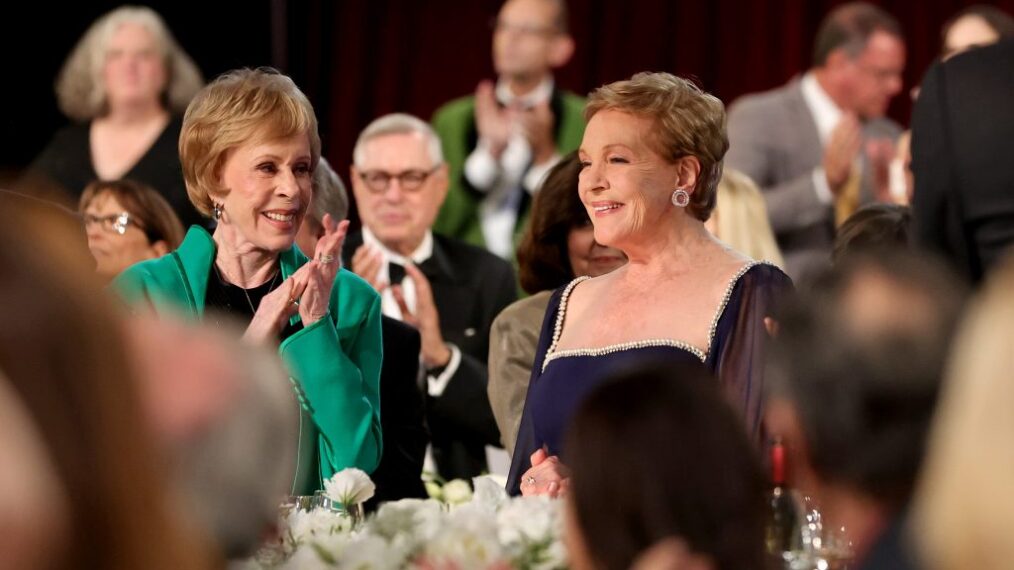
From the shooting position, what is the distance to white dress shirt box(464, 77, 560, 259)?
5.95 meters

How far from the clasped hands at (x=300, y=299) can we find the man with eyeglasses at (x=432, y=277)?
148cm

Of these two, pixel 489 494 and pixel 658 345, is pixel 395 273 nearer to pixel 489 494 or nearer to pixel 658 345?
pixel 658 345

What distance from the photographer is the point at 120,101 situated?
5.72 metres

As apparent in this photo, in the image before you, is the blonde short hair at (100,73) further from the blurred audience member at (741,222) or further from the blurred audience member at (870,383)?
the blurred audience member at (870,383)

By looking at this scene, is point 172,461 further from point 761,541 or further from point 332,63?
point 332,63

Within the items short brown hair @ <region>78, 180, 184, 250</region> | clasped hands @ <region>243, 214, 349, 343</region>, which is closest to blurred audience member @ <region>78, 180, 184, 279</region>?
short brown hair @ <region>78, 180, 184, 250</region>

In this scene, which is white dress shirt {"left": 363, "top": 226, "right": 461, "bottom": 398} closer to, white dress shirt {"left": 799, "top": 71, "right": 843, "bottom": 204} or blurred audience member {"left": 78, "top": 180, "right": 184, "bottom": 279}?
blurred audience member {"left": 78, "top": 180, "right": 184, "bottom": 279}

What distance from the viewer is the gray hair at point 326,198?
384 cm

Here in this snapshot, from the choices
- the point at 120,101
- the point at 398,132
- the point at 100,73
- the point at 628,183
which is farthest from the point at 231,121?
the point at 100,73

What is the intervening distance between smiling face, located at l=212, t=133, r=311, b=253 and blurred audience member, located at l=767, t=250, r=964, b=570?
158cm

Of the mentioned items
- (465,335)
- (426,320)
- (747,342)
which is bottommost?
(465,335)

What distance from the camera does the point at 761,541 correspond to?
1.58 m

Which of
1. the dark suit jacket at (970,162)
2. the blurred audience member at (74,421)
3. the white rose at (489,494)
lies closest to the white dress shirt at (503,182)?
the dark suit jacket at (970,162)

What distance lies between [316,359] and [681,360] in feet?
2.12
